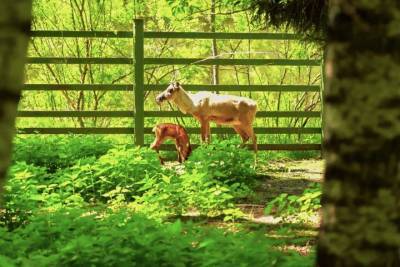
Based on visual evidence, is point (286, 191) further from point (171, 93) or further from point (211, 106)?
point (171, 93)

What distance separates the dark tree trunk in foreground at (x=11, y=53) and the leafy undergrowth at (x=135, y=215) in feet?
5.01

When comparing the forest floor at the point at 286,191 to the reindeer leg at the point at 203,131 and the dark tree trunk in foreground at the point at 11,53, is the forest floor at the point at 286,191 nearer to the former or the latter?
the reindeer leg at the point at 203,131

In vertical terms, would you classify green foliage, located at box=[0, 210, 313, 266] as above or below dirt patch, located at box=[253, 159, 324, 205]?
above

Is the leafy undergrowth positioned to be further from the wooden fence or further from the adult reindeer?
the wooden fence

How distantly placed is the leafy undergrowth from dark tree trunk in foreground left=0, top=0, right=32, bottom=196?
153 centimetres

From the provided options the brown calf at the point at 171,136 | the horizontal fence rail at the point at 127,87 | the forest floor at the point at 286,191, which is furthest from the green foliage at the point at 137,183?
the horizontal fence rail at the point at 127,87

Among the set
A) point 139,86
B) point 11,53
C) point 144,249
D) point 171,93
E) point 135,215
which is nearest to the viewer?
point 11,53

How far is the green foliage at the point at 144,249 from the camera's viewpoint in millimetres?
2869

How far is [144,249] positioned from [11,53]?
6.32 ft

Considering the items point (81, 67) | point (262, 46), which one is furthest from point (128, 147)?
point (262, 46)

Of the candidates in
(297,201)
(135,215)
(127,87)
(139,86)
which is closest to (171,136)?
(139,86)

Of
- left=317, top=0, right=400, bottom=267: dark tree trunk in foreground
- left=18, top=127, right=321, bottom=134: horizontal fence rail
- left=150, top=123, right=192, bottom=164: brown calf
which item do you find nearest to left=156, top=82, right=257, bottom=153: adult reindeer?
left=150, top=123, right=192, bottom=164: brown calf

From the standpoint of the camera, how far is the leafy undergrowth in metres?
2.98

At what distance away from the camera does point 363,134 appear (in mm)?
1910
